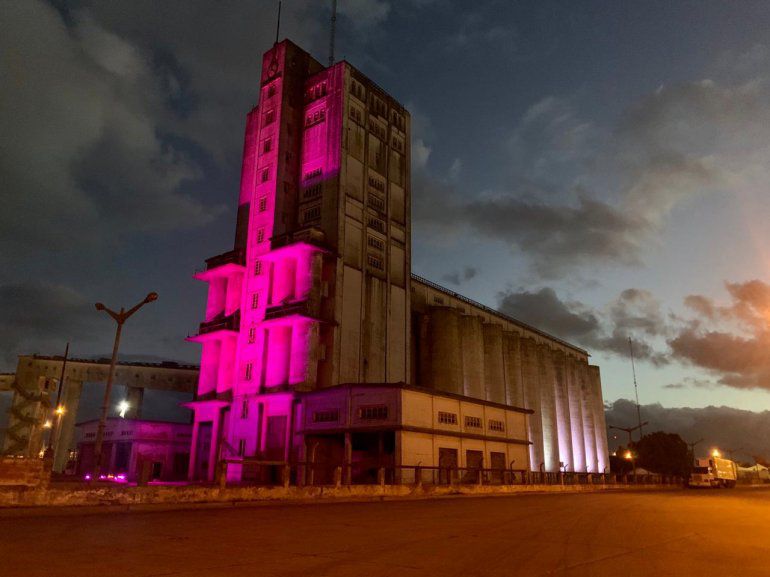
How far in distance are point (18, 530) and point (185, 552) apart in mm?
5810

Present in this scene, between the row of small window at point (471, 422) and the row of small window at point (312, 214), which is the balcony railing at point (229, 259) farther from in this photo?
the row of small window at point (471, 422)

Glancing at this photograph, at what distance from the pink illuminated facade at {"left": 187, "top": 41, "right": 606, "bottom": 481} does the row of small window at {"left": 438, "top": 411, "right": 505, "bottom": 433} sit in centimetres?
41

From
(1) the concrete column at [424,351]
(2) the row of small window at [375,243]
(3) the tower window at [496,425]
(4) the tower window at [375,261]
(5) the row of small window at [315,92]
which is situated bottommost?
(3) the tower window at [496,425]

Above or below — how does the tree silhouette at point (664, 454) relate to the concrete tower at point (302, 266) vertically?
below

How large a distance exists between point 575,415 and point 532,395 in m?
19.3

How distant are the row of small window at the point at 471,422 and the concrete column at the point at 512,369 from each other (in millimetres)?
25846

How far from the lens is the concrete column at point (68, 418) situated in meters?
72.6

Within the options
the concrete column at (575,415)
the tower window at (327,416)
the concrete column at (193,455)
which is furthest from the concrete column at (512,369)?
the concrete column at (193,455)

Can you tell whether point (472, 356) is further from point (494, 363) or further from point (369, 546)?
point (369, 546)

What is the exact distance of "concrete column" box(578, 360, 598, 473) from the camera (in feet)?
324

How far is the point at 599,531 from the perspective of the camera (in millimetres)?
13516

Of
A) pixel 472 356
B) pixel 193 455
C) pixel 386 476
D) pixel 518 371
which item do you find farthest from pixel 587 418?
pixel 193 455

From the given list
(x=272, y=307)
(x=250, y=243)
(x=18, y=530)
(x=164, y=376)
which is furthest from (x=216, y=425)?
(x=18, y=530)

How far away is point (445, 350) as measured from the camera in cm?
6981
